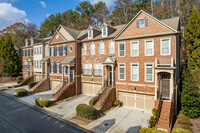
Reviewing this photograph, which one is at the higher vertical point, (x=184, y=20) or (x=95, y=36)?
(x=184, y=20)

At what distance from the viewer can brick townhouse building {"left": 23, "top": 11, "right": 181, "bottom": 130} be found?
43.5ft

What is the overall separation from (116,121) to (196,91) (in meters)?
8.74

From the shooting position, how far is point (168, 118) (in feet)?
36.6

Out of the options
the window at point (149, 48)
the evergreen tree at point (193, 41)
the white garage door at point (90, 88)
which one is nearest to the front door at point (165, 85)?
the window at point (149, 48)

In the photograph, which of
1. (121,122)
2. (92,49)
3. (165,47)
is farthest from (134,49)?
(121,122)

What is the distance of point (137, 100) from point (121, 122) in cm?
421

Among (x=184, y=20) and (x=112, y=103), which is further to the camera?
(x=184, y=20)

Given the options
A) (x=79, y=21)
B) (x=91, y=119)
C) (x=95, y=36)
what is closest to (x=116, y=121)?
(x=91, y=119)

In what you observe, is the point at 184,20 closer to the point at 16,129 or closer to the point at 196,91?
the point at 196,91

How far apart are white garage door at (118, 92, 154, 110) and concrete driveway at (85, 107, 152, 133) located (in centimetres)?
71

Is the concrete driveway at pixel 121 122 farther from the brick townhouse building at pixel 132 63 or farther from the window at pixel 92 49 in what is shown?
the window at pixel 92 49

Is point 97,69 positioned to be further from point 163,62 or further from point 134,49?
point 163,62

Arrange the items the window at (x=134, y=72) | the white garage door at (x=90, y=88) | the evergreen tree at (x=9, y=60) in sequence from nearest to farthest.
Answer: the window at (x=134, y=72) < the white garage door at (x=90, y=88) < the evergreen tree at (x=9, y=60)

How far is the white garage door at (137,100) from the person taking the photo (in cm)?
1467
